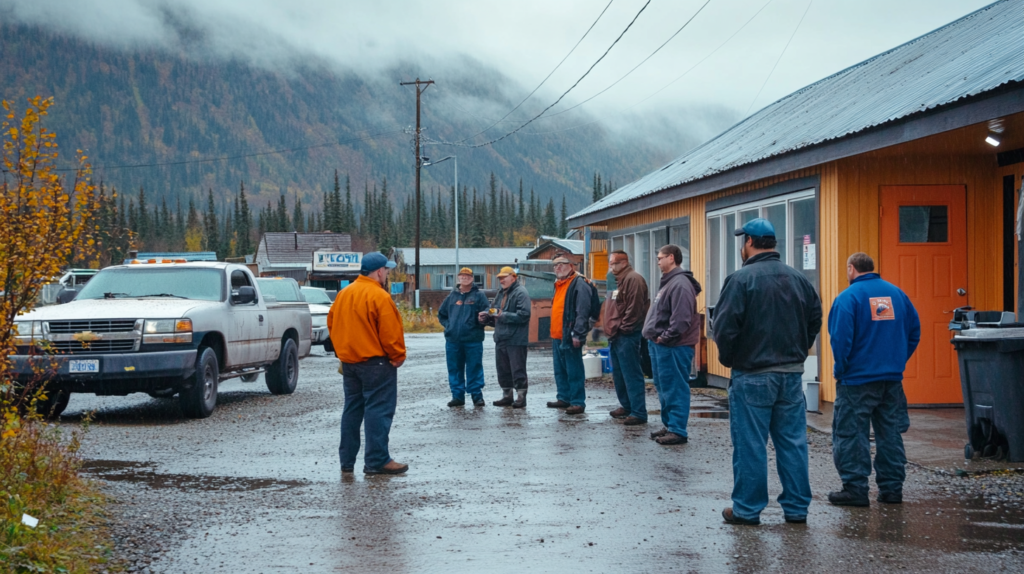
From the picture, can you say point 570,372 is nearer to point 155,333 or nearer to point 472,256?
point 155,333

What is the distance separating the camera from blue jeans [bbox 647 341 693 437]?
9.06 meters

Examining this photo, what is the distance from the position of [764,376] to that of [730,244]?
795 cm

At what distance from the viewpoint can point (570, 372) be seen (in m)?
11.3

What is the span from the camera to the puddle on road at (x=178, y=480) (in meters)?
7.24

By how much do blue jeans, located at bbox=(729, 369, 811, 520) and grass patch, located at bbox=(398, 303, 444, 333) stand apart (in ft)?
Result: 107

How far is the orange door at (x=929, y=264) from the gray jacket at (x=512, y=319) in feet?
13.7

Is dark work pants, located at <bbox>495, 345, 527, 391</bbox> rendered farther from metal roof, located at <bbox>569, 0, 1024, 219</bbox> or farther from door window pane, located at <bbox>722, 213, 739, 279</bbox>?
metal roof, located at <bbox>569, 0, 1024, 219</bbox>

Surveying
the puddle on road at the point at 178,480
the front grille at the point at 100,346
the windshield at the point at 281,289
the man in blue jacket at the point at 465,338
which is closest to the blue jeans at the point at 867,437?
the puddle on road at the point at 178,480

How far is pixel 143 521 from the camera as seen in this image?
239 inches

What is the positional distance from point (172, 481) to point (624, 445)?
3969mm

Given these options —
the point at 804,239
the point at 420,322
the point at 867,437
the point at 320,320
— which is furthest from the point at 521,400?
the point at 420,322

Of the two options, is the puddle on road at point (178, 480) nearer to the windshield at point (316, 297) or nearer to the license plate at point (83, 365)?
the license plate at point (83, 365)

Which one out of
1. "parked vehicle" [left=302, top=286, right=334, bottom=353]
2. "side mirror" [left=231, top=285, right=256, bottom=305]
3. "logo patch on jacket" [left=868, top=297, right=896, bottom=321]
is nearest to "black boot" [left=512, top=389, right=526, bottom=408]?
"side mirror" [left=231, top=285, right=256, bottom=305]

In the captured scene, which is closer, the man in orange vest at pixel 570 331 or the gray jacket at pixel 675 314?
the gray jacket at pixel 675 314
